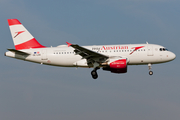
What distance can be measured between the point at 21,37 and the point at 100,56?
40.8 ft

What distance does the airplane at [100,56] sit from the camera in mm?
36156

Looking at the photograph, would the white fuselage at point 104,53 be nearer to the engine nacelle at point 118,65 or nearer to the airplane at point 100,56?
the airplane at point 100,56

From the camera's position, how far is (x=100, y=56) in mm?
35812

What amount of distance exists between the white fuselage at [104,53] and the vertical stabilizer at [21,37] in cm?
143

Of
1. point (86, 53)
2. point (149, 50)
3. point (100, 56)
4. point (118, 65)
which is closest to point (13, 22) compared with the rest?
point (86, 53)

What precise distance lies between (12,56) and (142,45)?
17.3m

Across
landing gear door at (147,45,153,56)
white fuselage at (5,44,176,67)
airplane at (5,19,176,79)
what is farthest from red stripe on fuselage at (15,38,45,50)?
landing gear door at (147,45,153,56)

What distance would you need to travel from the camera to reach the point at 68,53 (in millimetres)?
37750

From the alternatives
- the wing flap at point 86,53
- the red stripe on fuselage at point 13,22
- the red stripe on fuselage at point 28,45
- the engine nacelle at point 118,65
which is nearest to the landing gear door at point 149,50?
the engine nacelle at point 118,65

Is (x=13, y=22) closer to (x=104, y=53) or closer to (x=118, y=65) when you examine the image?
(x=104, y=53)

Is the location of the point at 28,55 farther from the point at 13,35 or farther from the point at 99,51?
the point at 99,51

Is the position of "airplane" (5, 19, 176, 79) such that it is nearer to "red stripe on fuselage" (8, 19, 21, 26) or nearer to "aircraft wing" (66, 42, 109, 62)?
"aircraft wing" (66, 42, 109, 62)

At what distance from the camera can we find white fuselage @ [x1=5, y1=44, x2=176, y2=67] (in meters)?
36.8

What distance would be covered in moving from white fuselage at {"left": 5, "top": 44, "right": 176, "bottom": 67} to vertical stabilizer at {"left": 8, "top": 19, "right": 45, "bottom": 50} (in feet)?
4.71
